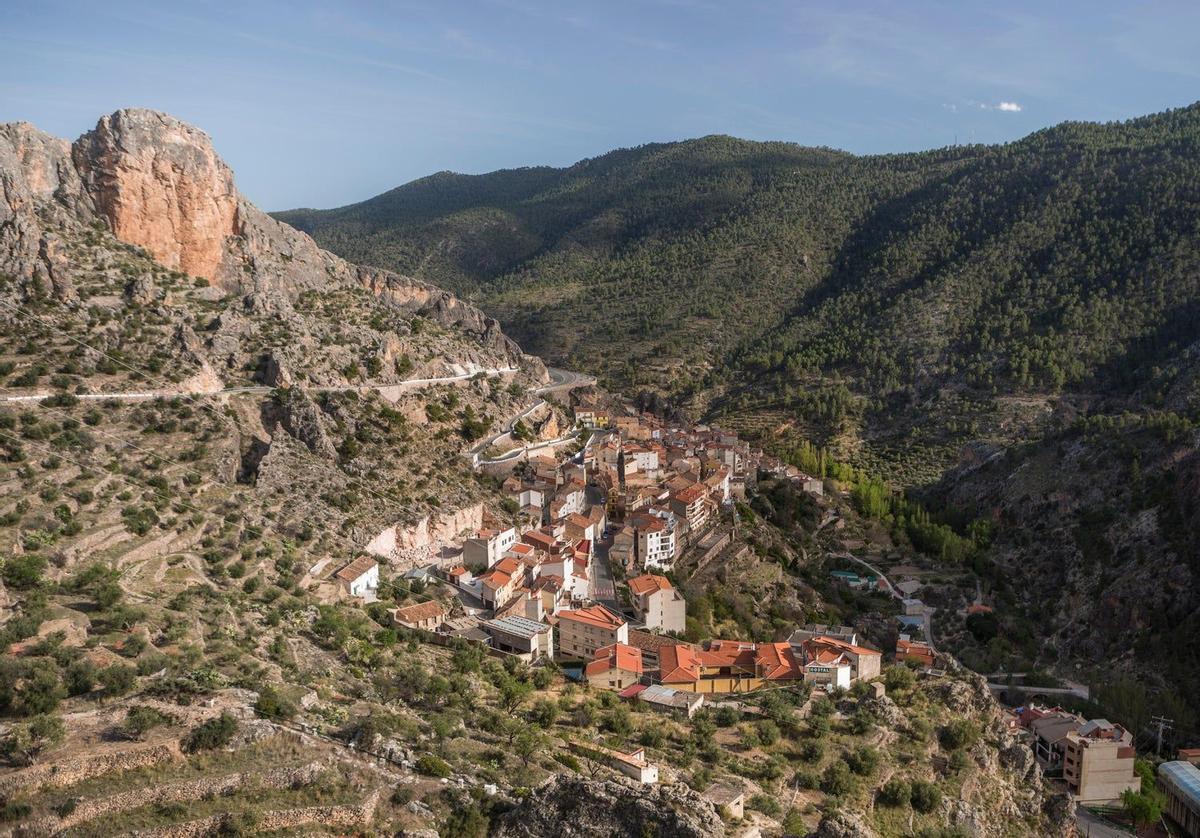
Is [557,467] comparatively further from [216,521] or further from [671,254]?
[671,254]

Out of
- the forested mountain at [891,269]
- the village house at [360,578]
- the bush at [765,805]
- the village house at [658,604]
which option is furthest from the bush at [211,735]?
the forested mountain at [891,269]

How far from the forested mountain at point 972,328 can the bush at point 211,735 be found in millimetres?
38182

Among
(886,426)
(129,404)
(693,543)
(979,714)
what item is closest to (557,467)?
(693,543)

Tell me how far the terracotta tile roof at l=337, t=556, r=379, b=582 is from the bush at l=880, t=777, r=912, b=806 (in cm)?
1910

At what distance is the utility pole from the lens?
39.1 meters

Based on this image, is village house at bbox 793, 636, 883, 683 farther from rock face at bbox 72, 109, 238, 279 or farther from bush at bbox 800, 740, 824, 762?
rock face at bbox 72, 109, 238, 279

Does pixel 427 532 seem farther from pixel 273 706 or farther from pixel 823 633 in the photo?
pixel 273 706

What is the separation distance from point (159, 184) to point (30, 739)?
42.9 metres

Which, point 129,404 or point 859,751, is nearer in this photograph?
point 859,751

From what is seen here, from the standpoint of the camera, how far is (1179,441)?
5562cm

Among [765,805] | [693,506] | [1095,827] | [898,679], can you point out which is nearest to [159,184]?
[693,506]

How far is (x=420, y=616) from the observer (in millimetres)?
33406

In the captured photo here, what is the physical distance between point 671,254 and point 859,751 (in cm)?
11690

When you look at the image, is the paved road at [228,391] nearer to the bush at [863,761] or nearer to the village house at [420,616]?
the village house at [420,616]
